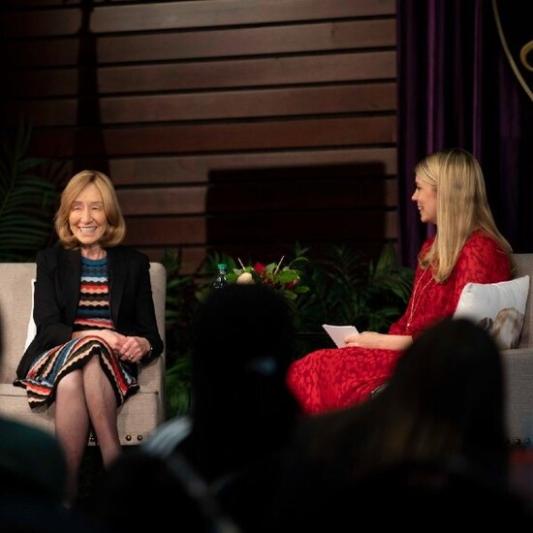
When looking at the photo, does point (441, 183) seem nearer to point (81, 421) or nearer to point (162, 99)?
point (81, 421)

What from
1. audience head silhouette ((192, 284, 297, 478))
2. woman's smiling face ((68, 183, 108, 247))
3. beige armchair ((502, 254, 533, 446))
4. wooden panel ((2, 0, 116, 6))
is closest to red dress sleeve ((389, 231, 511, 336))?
beige armchair ((502, 254, 533, 446))

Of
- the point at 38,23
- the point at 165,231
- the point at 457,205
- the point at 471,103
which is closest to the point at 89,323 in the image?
the point at 457,205

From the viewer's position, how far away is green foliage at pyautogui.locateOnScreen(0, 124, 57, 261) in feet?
18.9

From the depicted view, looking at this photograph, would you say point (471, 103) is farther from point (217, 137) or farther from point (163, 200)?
point (163, 200)

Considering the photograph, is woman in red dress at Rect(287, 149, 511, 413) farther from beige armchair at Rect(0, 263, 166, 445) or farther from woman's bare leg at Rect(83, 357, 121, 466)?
woman's bare leg at Rect(83, 357, 121, 466)

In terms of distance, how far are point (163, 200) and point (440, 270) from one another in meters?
2.13

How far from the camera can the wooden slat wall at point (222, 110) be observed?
229 inches

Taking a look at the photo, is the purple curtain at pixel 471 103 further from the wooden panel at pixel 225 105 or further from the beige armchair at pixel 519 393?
the beige armchair at pixel 519 393

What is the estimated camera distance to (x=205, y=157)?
5.99 m

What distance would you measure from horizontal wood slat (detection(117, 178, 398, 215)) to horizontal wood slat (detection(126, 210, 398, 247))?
4 centimetres

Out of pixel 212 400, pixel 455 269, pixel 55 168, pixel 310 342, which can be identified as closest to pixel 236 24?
pixel 55 168

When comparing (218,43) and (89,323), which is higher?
(218,43)

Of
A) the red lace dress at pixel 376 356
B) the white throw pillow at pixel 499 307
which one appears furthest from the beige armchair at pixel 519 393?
the red lace dress at pixel 376 356

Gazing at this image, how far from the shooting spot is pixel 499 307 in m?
4.16
